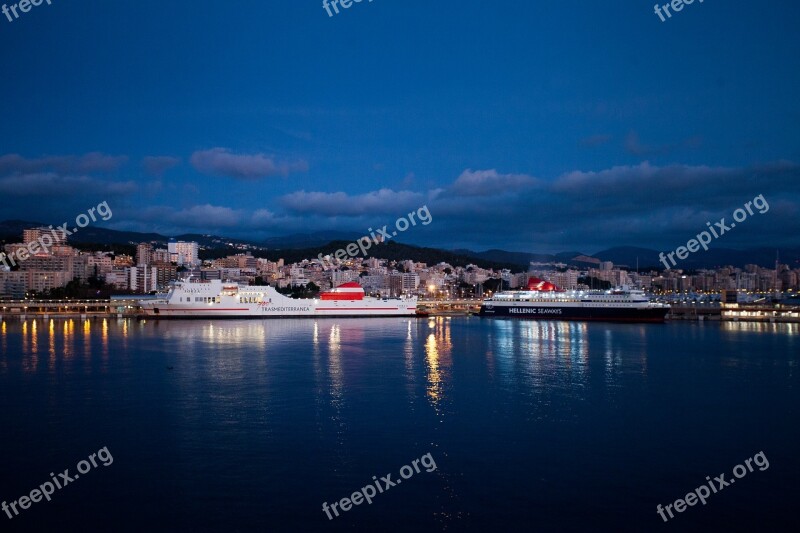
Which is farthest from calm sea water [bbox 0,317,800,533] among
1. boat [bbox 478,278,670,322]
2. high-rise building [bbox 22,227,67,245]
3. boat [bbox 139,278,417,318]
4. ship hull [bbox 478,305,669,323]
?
high-rise building [bbox 22,227,67,245]

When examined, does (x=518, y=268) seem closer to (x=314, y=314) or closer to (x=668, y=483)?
(x=314, y=314)

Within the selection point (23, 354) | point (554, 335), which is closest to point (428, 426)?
point (23, 354)

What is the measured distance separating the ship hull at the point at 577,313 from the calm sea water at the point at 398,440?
1060 inches

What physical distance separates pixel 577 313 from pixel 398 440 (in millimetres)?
42204

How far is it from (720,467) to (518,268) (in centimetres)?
13467

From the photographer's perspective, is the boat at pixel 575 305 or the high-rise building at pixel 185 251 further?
the high-rise building at pixel 185 251

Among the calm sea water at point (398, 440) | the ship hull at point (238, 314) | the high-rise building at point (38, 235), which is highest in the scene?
the high-rise building at point (38, 235)

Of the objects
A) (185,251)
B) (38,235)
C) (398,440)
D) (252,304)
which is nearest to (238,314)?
(252,304)

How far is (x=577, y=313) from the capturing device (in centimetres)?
5022

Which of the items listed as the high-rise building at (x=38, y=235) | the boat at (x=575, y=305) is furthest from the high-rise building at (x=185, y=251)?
the boat at (x=575, y=305)

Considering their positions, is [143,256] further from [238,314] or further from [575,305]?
[575,305]

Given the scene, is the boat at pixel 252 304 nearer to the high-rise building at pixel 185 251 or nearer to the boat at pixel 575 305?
the boat at pixel 575 305

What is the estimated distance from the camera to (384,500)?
800 cm

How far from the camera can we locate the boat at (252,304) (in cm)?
4591
